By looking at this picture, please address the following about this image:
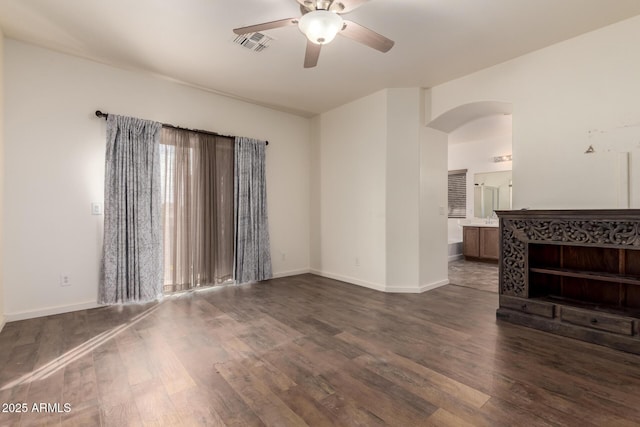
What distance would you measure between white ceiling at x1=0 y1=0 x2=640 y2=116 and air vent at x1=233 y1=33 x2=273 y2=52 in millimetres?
72

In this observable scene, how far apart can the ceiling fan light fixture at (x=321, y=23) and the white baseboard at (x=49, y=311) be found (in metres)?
3.64

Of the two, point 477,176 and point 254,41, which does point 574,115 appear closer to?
point 254,41

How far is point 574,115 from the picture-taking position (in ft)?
9.58

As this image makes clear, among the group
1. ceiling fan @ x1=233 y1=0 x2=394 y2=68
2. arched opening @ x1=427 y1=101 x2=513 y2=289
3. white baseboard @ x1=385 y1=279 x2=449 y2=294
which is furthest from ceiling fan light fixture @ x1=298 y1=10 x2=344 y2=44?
arched opening @ x1=427 y1=101 x2=513 y2=289

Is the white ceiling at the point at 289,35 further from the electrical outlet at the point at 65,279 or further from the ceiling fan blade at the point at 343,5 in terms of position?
the electrical outlet at the point at 65,279

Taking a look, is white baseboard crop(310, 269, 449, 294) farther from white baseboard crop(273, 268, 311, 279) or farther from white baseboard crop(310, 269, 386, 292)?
white baseboard crop(273, 268, 311, 279)

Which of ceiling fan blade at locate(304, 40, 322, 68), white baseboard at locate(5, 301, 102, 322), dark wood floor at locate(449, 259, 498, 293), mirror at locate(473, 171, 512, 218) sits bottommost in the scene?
dark wood floor at locate(449, 259, 498, 293)

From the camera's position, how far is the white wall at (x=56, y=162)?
3006mm

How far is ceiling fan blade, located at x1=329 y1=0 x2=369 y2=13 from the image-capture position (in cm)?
204

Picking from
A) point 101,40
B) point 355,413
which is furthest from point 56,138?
point 355,413

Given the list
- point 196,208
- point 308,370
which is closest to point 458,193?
point 196,208

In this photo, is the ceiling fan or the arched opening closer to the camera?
the ceiling fan

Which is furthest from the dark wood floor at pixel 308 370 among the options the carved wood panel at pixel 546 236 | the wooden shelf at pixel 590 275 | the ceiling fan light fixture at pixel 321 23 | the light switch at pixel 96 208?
the ceiling fan light fixture at pixel 321 23

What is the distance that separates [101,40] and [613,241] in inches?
197
